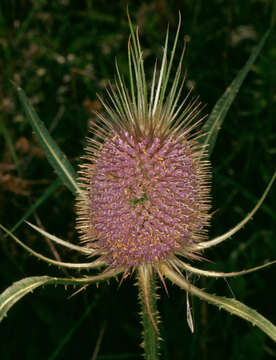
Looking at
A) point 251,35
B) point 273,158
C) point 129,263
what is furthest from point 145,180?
point 251,35

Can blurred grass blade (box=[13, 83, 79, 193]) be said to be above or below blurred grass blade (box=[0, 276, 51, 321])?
above

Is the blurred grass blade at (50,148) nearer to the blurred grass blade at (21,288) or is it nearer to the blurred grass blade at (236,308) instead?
the blurred grass blade at (21,288)

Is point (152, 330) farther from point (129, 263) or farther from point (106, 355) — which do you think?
point (106, 355)

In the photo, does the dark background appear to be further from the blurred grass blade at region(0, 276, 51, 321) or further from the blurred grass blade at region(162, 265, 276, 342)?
the blurred grass blade at region(0, 276, 51, 321)

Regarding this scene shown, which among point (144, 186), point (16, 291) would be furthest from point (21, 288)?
point (144, 186)

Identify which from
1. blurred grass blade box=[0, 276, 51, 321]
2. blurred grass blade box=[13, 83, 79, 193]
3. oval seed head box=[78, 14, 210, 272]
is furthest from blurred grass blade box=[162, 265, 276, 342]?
blurred grass blade box=[13, 83, 79, 193]

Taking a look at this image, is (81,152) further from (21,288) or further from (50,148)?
(21,288)
